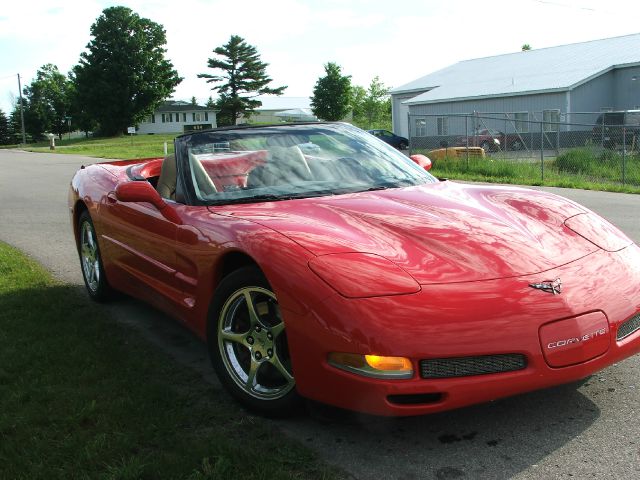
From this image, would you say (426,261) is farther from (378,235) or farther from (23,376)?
(23,376)

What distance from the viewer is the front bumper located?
256 cm

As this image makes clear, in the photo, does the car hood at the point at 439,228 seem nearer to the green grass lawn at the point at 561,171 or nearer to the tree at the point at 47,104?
the green grass lawn at the point at 561,171

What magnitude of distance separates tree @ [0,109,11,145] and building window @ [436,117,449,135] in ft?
229

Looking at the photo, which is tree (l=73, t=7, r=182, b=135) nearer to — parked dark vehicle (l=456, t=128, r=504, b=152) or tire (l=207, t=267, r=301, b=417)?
parked dark vehicle (l=456, t=128, r=504, b=152)

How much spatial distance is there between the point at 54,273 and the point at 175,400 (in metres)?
3.61

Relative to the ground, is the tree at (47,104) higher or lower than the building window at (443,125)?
higher

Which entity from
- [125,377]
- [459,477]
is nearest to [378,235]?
[459,477]

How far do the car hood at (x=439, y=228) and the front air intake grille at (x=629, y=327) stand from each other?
35 centimetres

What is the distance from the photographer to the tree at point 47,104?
95.9 m

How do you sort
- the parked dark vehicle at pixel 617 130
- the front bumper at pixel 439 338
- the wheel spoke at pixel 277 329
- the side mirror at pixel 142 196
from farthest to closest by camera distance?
the parked dark vehicle at pixel 617 130 → the side mirror at pixel 142 196 → the wheel spoke at pixel 277 329 → the front bumper at pixel 439 338

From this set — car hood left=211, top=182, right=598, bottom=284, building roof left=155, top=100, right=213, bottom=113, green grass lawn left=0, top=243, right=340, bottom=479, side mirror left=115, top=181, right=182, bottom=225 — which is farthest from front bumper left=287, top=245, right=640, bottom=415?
building roof left=155, top=100, right=213, bottom=113

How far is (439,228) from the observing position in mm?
3180

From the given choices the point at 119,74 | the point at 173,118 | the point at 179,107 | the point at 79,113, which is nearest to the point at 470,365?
the point at 119,74

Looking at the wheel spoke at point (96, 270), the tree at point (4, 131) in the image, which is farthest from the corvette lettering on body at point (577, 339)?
the tree at point (4, 131)
